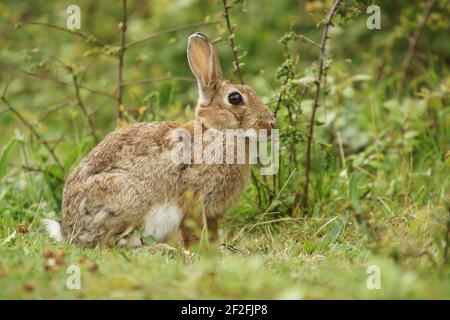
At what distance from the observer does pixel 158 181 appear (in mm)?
5355

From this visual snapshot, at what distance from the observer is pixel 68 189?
5547mm

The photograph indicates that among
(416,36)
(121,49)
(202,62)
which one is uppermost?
(416,36)

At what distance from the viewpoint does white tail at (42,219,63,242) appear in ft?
17.7

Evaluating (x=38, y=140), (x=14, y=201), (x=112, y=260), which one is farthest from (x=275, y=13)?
(x=112, y=260)

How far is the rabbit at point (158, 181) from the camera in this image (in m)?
5.29

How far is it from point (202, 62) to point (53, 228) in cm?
157

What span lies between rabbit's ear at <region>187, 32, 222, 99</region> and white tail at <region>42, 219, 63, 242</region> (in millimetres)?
1380

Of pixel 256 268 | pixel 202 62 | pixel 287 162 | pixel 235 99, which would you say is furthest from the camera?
pixel 287 162

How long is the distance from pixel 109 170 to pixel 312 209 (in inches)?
65.5

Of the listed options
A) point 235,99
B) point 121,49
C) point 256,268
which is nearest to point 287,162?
A: point 235,99

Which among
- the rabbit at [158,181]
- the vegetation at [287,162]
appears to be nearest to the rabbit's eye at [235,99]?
the rabbit at [158,181]

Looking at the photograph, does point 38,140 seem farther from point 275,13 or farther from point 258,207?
point 275,13

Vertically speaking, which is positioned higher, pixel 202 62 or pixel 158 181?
pixel 202 62

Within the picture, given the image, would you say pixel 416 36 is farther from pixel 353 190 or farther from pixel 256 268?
pixel 256 268
